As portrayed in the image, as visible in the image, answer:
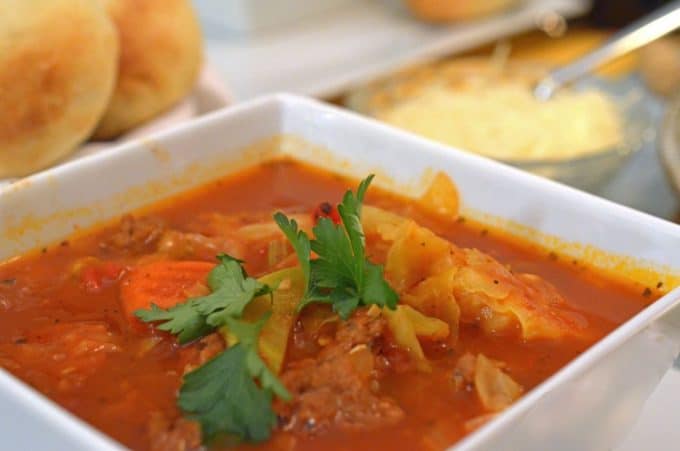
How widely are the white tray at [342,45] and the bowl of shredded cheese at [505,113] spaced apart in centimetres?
29

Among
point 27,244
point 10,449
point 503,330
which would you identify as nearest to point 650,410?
point 503,330

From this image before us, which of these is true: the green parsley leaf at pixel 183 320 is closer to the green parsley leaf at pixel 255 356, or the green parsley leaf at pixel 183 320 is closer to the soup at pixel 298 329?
the soup at pixel 298 329

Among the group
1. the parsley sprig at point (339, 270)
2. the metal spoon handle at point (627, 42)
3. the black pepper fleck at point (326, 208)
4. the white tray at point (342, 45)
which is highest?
the metal spoon handle at point (627, 42)

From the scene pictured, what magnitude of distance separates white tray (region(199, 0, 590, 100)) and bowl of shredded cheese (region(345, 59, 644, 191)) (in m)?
0.29

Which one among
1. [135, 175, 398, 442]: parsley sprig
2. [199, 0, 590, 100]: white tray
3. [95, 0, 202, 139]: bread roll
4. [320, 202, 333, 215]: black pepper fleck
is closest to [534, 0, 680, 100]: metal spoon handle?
[199, 0, 590, 100]: white tray

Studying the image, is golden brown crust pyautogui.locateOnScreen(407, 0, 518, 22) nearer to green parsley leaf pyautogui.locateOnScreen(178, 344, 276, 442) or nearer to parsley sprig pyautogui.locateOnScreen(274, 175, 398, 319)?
parsley sprig pyautogui.locateOnScreen(274, 175, 398, 319)

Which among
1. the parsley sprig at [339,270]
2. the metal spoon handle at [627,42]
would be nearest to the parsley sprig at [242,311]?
the parsley sprig at [339,270]

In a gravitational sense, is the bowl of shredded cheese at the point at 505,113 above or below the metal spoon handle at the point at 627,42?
below

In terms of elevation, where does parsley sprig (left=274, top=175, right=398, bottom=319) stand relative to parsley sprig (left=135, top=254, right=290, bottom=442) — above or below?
above

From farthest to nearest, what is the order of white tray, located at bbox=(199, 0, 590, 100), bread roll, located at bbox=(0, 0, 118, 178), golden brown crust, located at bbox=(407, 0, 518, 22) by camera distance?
golden brown crust, located at bbox=(407, 0, 518, 22), white tray, located at bbox=(199, 0, 590, 100), bread roll, located at bbox=(0, 0, 118, 178)

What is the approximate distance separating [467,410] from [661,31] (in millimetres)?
2131

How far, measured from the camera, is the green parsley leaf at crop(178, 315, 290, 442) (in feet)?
4.47

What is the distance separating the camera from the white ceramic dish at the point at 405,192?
1345mm

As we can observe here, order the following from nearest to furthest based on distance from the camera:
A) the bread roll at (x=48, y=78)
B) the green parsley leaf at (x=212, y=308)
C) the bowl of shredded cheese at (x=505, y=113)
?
the green parsley leaf at (x=212, y=308) < the bread roll at (x=48, y=78) < the bowl of shredded cheese at (x=505, y=113)
